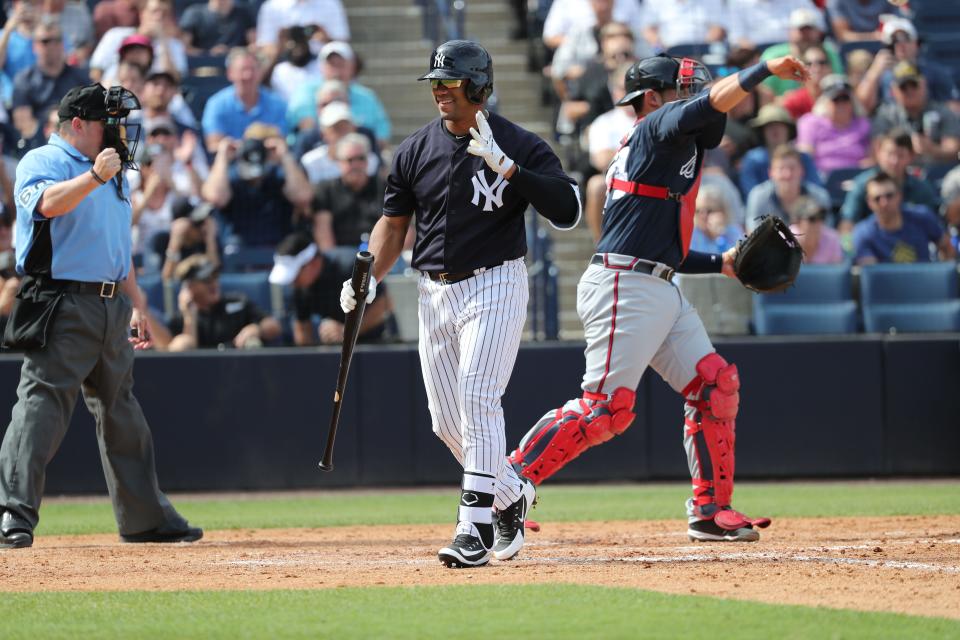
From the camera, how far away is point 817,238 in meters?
10.6

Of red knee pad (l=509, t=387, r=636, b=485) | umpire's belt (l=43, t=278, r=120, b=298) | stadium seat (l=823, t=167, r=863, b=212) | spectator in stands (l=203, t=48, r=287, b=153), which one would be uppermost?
spectator in stands (l=203, t=48, r=287, b=153)

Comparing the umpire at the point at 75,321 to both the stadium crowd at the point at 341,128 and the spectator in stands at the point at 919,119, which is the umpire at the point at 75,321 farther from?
the spectator in stands at the point at 919,119

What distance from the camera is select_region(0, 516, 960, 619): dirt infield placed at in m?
4.94

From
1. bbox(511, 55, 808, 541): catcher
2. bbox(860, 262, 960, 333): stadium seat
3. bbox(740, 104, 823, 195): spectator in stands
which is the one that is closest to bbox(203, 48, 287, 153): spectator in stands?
bbox(740, 104, 823, 195): spectator in stands

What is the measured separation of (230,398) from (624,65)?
4582 millimetres

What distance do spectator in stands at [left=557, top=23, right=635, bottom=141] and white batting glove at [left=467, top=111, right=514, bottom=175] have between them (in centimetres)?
696

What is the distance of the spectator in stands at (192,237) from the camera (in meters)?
10.3

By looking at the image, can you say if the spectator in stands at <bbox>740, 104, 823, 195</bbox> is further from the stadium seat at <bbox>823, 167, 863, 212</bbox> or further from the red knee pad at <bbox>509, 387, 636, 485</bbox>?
the red knee pad at <bbox>509, 387, 636, 485</bbox>

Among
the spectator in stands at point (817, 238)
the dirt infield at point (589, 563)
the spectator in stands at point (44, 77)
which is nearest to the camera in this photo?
the dirt infield at point (589, 563)

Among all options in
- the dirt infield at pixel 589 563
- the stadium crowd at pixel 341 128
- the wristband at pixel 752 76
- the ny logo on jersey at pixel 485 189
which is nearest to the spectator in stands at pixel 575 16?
the stadium crowd at pixel 341 128

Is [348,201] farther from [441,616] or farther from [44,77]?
[441,616]

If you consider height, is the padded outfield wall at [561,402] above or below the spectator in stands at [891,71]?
below

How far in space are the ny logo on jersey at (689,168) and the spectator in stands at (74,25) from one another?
8.10 m

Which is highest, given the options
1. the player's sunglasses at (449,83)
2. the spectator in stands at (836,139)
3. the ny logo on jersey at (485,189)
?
the spectator in stands at (836,139)
